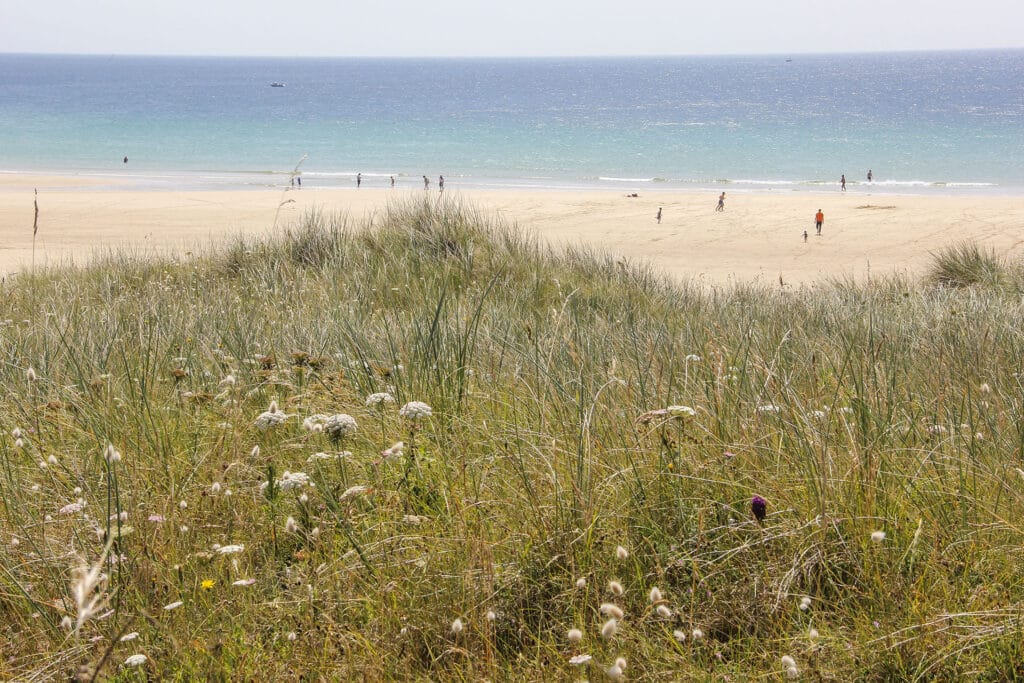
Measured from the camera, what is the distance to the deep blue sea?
4834cm

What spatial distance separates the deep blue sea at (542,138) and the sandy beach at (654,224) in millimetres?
9141

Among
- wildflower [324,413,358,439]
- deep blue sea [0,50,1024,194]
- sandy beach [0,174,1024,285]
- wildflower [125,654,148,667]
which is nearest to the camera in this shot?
wildflower [125,654,148,667]

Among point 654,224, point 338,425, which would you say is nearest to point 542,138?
point 654,224

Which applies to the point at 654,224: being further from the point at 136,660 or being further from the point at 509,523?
the point at 136,660

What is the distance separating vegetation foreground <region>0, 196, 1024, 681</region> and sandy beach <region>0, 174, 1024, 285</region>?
12.2 meters

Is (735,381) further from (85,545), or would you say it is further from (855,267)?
(855,267)

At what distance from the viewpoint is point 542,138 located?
228ft

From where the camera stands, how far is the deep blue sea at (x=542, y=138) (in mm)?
48344

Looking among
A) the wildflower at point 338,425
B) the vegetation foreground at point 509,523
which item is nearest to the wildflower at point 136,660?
the vegetation foreground at point 509,523

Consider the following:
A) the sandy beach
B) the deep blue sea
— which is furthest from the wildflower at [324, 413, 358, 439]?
the deep blue sea

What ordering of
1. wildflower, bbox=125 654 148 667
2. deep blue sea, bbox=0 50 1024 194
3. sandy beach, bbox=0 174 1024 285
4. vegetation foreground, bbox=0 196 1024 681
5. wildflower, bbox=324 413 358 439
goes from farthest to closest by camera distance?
deep blue sea, bbox=0 50 1024 194 → sandy beach, bbox=0 174 1024 285 → wildflower, bbox=324 413 358 439 → vegetation foreground, bbox=0 196 1024 681 → wildflower, bbox=125 654 148 667

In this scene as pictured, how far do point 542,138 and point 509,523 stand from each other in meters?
68.7

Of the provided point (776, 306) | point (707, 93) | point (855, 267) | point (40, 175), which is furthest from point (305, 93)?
point (776, 306)

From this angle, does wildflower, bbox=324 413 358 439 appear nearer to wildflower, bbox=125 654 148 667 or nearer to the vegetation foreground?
the vegetation foreground
